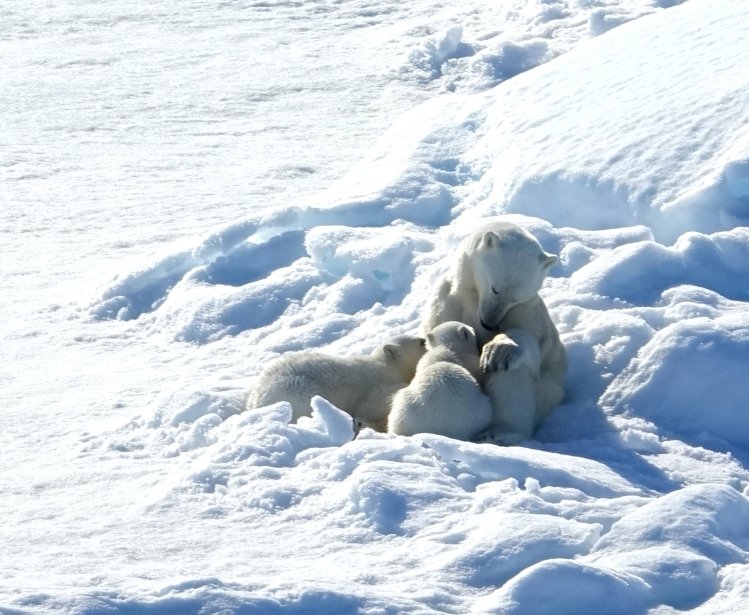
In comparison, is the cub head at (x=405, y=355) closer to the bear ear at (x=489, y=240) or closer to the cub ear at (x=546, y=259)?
the bear ear at (x=489, y=240)

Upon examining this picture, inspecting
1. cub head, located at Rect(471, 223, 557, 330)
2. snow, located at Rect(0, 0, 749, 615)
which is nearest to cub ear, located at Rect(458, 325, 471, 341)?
cub head, located at Rect(471, 223, 557, 330)

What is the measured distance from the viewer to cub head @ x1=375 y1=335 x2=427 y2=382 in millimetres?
5742

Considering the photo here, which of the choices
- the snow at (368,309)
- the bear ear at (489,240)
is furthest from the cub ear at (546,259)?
the snow at (368,309)

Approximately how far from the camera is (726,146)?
7.05 meters

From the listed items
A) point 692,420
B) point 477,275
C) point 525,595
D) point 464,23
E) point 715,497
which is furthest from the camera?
point 464,23

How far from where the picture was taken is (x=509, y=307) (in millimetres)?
5770

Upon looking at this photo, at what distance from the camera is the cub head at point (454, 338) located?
5.64 m

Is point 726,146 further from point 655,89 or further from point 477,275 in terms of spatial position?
point 477,275

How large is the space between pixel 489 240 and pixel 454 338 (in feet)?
1.48

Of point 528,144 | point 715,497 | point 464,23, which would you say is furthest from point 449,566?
point 464,23

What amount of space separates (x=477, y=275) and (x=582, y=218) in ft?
5.09

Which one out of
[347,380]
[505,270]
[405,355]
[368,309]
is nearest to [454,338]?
[405,355]

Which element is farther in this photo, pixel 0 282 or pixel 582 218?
pixel 0 282

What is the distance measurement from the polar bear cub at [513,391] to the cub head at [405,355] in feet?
1.23
